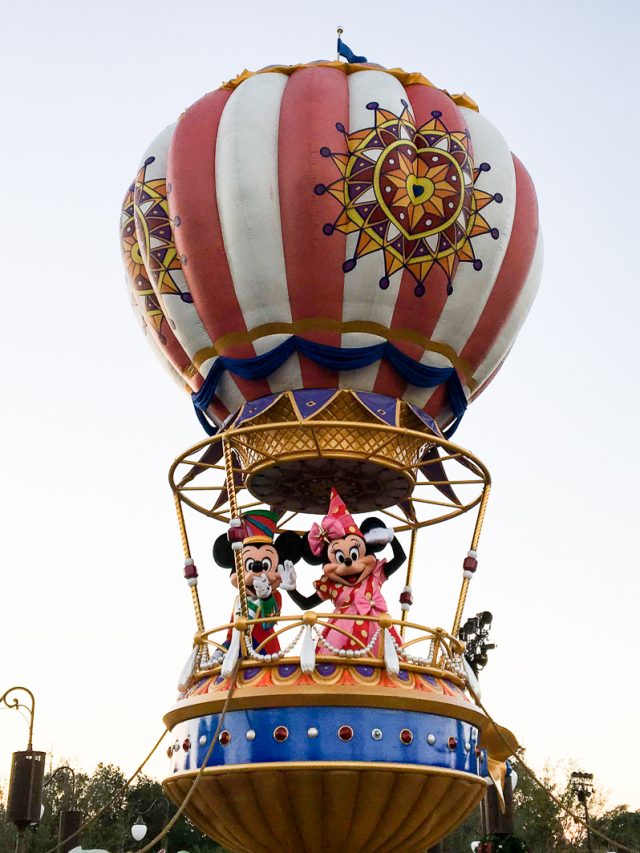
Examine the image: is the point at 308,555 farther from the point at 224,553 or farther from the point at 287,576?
the point at 224,553

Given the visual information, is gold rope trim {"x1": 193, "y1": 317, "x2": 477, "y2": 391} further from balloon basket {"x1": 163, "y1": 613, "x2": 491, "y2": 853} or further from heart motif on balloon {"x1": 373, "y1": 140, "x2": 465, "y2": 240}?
balloon basket {"x1": 163, "y1": 613, "x2": 491, "y2": 853}

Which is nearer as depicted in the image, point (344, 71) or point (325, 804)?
point (325, 804)

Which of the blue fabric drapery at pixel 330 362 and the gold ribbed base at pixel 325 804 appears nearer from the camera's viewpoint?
the gold ribbed base at pixel 325 804

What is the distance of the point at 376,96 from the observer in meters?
12.5

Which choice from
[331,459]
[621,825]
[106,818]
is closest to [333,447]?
[331,459]

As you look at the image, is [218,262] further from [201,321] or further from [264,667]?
[264,667]

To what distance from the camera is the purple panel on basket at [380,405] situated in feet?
40.1

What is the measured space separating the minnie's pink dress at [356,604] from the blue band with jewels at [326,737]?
29.9 inches

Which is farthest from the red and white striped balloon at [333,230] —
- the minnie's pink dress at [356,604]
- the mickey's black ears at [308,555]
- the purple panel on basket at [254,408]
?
the minnie's pink dress at [356,604]

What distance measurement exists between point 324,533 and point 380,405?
4.75 feet

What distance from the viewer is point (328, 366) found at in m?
12.2

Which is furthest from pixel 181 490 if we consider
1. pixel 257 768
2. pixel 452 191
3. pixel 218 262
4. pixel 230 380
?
pixel 452 191

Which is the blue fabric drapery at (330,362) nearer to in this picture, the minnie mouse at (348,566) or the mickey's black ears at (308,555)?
the minnie mouse at (348,566)

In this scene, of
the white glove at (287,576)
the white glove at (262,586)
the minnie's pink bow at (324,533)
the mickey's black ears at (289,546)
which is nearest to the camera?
the minnie's pink bow at (324,533)
